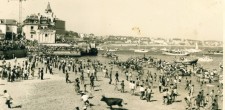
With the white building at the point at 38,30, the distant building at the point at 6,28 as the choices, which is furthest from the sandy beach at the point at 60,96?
the white building at the point at 38,30

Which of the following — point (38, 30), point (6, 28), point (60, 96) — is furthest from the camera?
point (38, 30)

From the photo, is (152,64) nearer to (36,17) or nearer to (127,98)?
(127,98)

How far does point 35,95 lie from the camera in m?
22.9

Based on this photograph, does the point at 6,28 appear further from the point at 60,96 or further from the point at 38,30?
the point at 60,96

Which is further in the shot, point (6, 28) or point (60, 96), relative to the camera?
point (6, 28)

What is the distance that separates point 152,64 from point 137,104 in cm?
3514

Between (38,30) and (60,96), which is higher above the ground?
(38,30)

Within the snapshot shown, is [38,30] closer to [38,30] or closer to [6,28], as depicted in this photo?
[38,30]

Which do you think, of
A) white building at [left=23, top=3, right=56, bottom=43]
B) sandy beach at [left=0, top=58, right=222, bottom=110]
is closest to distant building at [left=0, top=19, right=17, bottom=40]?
white building at [left=23, top=3, right=56, bottom=43]

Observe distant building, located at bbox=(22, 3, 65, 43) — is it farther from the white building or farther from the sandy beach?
the sandy beach

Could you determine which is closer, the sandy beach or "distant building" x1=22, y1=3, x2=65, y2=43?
the sandy beach

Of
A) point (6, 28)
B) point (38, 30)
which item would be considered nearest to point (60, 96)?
point (6, 28)

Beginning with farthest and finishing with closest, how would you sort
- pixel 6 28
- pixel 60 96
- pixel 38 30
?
pixel 38 30, pixel 6 28, pixel 60 96

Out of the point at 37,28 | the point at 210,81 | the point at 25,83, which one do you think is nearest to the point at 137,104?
the point at 25,83
